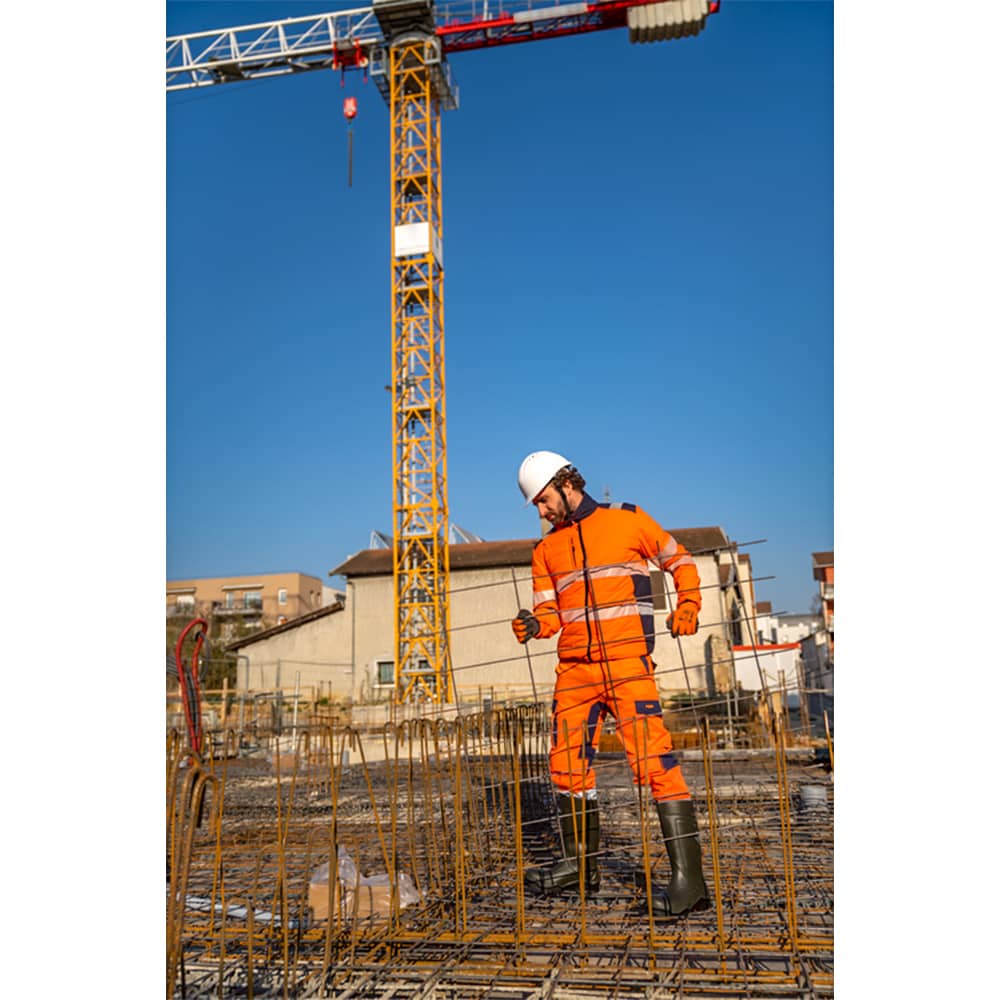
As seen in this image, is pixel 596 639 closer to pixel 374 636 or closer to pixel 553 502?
pixel 553 502

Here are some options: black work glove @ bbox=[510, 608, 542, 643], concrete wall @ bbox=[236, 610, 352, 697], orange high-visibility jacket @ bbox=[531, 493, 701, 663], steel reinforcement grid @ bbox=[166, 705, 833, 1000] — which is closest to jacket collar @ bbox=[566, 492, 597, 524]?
orange high-visibility jacket @ bbox=[531, 493, 701, 663]

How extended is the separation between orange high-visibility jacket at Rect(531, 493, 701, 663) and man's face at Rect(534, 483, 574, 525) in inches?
1.7

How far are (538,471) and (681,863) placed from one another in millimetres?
1473

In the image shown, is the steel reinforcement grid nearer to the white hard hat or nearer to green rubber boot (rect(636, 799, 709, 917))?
green rubber boot (rect(636, 799, 709, 917))

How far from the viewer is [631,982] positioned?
95.4 inches

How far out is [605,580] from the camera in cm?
341

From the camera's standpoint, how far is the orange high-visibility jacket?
3357 mm

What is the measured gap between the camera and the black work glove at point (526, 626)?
340 centimetres

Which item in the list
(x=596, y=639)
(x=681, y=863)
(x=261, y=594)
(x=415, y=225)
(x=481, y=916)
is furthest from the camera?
(x=261, y=594)

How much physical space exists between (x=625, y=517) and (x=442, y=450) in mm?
20546

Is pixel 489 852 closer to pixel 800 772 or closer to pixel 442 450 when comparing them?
pixel 800 772

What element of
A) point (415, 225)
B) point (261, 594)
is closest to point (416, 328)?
point (415, 225)

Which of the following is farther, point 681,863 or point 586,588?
point 586,588
